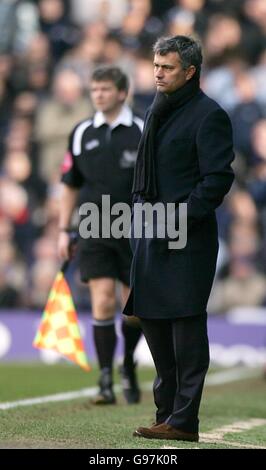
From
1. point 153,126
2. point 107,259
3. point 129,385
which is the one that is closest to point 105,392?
point 129,385

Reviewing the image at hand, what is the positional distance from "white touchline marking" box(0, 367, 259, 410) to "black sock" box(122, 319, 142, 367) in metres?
0.52

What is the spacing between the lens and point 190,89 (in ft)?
18.3

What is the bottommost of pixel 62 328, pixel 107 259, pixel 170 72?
pixel 62 328

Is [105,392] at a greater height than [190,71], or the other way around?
[190,71]

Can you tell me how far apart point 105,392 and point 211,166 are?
295 cm

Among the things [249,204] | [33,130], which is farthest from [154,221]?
[33,130]

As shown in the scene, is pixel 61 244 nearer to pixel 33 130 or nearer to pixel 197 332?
pixel 197 332

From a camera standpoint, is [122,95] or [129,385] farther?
[129,385]

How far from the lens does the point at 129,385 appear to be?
26.5 ft

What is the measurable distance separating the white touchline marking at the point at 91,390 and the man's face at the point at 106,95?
2205 millimetres

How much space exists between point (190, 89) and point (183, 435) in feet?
5.88

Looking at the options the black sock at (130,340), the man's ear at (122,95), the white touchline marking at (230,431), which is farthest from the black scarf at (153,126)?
the black sock at (130,340)

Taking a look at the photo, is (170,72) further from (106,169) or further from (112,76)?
(106,169)

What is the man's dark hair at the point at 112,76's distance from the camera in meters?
7.78
